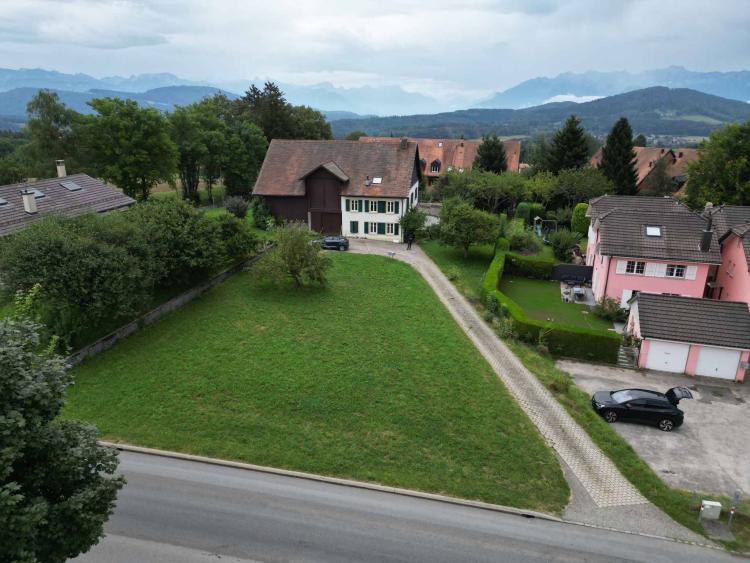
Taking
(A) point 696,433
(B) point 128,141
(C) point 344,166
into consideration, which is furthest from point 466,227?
(B) point 128,141

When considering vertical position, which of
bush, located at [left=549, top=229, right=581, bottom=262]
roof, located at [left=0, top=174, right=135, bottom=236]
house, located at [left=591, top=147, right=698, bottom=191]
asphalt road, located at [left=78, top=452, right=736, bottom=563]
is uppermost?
house, located at [left=591, top=147, right=698, bottom=191]

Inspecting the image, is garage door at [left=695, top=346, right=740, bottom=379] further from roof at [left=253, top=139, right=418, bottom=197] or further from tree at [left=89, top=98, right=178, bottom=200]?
tree at [left=89, top=98, right=178, bottom=200]

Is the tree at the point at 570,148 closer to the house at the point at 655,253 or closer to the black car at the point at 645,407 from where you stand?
the house at the point at 655,253

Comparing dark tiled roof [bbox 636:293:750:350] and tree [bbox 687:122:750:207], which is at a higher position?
tree [bbox 687:122:750:207]

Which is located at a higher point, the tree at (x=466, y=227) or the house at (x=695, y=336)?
the tree at (x=466, y=227)

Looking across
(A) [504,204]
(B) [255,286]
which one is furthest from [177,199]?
(A) [504,204]


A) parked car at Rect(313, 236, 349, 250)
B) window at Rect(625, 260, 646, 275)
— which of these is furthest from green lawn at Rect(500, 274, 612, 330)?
parked car at Rect(313, 236, 349, 250)

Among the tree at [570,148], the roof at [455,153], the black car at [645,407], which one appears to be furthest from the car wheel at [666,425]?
the roof at [455,153]
